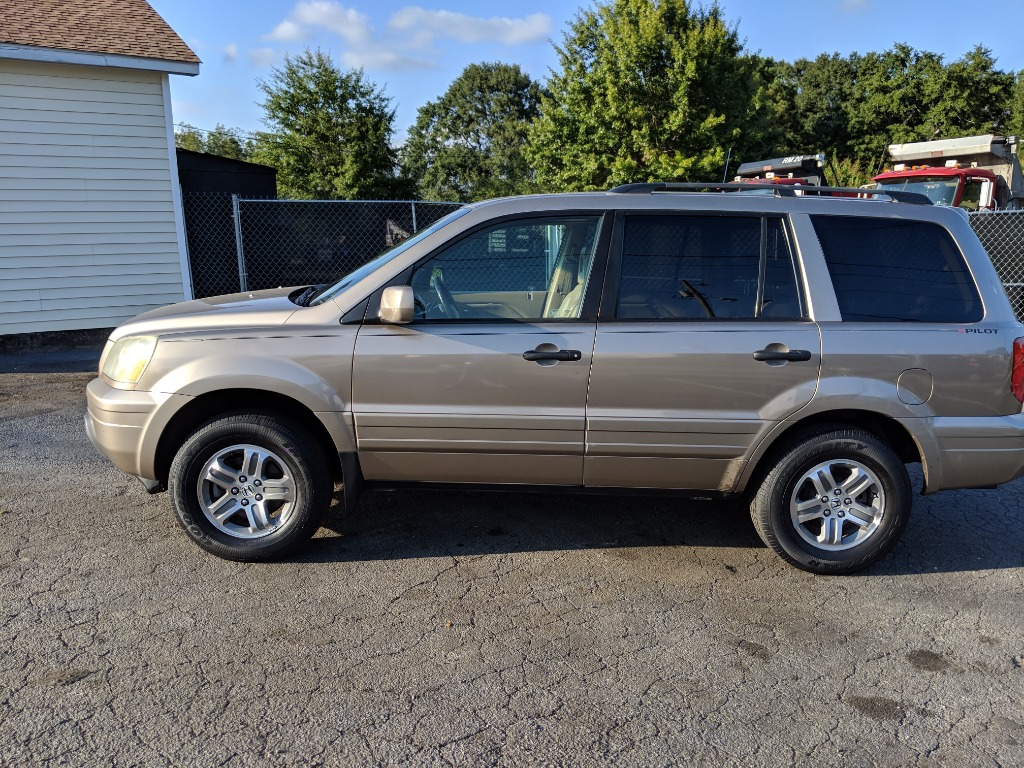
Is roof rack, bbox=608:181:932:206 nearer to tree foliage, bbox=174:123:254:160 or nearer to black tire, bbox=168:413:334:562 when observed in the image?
black tire, bbox=168:413:334:562

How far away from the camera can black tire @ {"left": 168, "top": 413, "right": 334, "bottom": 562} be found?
373 cm

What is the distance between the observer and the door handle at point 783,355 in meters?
3.66

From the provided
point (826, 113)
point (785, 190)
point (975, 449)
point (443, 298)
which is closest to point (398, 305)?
point (443, 298)

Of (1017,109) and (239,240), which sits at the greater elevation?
(1017,109)

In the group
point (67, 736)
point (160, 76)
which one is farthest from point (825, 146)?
point (67, 736)

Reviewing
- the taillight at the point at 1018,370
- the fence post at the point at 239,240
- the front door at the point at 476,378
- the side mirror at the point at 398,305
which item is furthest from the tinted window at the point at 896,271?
the fence post at the point at 239,240

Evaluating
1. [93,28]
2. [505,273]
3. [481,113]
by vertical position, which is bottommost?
[505,273]

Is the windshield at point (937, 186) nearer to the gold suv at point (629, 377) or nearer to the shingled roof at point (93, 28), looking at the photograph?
the gold suv at point (629, 377)

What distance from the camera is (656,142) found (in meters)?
18.7

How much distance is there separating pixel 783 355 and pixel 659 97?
16642 mm

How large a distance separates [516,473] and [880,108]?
42201mm

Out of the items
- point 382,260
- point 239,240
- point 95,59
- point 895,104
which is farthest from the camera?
point 895,104

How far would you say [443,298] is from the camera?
12.6 feet

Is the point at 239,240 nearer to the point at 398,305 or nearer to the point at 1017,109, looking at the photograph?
the point at 398,305
